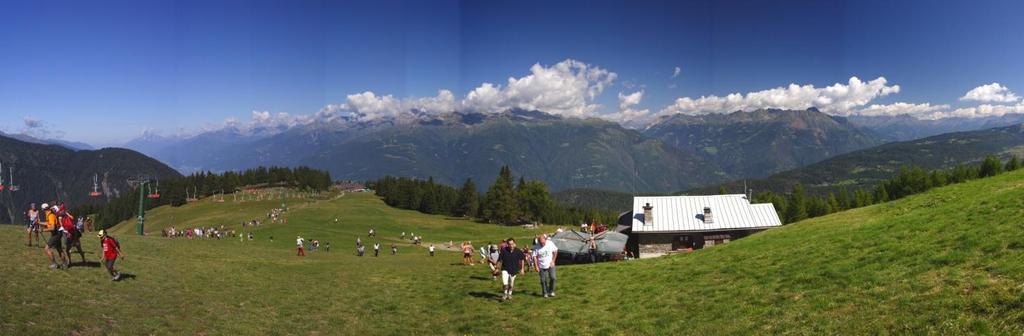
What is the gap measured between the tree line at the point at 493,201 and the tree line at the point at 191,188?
35796 mm

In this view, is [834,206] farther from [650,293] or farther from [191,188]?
[191,188]

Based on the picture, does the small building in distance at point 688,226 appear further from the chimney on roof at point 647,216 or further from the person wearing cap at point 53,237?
the person wearing cap at point 53,237

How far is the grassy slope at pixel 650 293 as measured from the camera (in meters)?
13.0

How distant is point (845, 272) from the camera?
1738 cm

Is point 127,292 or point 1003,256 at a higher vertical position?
point 1003,256

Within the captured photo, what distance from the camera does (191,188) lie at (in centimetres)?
18138

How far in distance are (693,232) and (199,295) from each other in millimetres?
45959

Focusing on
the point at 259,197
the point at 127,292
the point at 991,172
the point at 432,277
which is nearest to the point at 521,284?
the point at 432,277

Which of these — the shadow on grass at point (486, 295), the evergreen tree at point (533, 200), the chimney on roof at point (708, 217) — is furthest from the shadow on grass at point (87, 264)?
the evergreen tree at point (533, 200)

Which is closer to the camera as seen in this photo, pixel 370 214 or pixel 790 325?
pixel 790 325

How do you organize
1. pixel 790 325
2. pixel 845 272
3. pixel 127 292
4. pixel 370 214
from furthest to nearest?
pixel 370 214, pixel 127 292, pixel 845 272, pixel 790 325

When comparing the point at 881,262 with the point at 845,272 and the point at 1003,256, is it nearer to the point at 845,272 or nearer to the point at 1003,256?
the point at 845,272

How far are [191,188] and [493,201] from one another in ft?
421

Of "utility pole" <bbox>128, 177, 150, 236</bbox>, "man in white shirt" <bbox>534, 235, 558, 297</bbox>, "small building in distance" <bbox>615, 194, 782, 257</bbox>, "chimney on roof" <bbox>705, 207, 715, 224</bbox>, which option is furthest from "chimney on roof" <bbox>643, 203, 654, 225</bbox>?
"utility pole" <bbox>128, 177, 150, 236</bbox>
